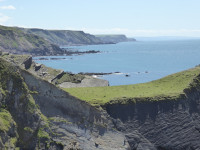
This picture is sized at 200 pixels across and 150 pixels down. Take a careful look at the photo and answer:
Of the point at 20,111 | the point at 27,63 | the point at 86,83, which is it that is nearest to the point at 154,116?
the point at 20,111

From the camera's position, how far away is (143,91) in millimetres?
35688

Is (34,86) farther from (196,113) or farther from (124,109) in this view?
(196,113)

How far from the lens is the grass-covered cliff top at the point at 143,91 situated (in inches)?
1287

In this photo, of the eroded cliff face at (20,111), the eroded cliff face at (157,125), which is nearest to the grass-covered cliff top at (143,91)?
the eroded cliff face at (157,125)

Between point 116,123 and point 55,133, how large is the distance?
676 cm

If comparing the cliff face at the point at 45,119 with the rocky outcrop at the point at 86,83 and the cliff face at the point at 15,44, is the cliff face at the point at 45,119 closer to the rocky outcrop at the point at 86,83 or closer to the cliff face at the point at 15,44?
the rocky outcrop at the point at 86,83

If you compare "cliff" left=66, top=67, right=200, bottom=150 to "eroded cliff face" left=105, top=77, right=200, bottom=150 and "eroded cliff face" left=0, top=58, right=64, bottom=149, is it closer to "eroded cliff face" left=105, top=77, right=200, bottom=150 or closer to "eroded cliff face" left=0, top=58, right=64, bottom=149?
"eroded cliff face" left=105, top=77, right=200, bottom=150

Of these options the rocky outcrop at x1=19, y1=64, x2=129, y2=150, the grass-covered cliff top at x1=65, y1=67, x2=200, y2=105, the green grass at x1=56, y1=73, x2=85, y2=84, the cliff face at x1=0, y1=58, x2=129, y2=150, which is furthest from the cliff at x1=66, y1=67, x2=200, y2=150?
the green grass at x1=56, y1=73, x2=85, y2=84

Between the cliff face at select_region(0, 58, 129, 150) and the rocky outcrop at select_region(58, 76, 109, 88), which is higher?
the cliff face at select_region(0, 58, 129, 150)

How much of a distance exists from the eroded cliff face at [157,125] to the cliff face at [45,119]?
4.55ft

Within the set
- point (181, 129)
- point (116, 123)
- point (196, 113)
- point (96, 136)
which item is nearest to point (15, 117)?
point (96, 136)

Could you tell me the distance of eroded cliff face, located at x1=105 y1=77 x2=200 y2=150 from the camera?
31109 millimetres

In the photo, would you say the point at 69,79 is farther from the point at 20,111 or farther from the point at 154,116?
the point at 20,111

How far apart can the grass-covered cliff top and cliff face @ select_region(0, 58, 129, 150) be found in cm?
314
